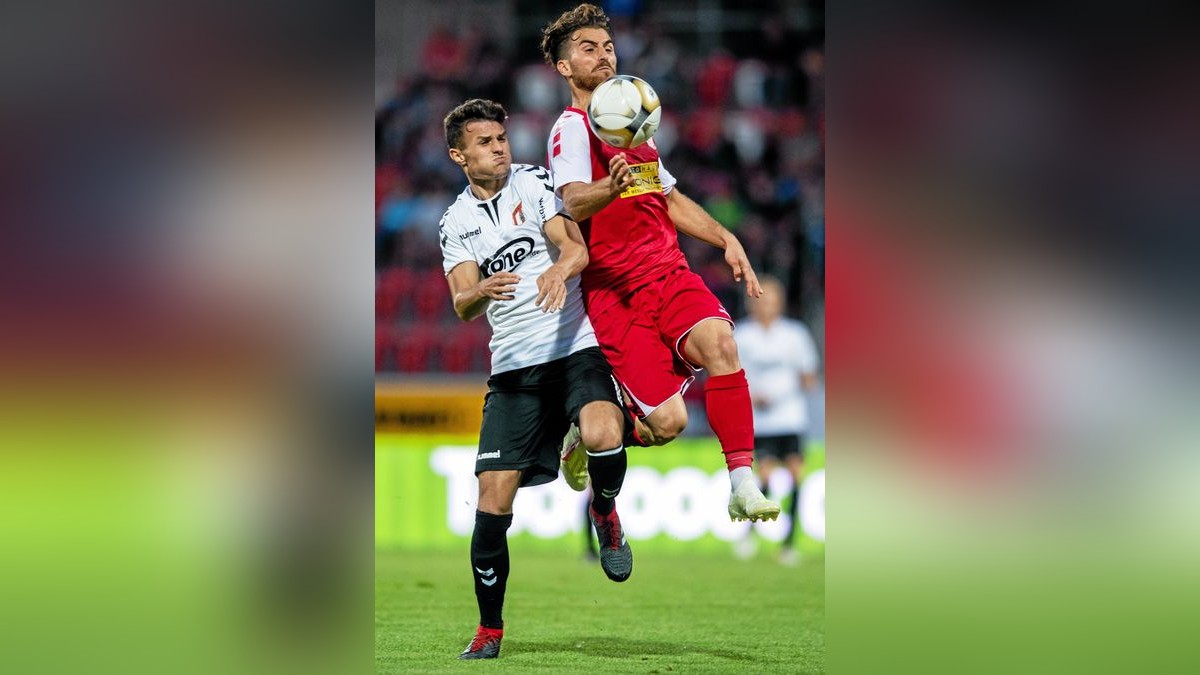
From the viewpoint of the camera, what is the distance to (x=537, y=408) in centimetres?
692

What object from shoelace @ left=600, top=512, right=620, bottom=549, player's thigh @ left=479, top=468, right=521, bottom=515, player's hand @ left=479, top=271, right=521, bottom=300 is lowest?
shoelace @ left=600, top=512, right=620, bottom=549

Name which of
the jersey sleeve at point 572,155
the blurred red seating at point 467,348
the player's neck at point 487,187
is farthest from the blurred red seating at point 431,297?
the jersey sleeve at point 572,155

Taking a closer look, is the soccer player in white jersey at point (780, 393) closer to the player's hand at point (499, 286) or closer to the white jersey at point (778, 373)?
the white jersey at point (778, 373)

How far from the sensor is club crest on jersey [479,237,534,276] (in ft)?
22.8

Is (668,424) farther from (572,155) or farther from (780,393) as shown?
(780,393)

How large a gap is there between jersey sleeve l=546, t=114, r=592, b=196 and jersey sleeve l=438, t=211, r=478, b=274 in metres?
0.65

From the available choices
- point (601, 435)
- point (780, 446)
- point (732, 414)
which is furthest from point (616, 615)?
point (780, 446)

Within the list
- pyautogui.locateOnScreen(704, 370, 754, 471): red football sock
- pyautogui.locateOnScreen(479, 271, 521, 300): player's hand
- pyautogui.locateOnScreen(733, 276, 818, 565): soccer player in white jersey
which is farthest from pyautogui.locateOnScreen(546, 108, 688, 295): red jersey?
pyautogui.locateOnScreen(733, 276, 818, 565): soccer player in white jersey

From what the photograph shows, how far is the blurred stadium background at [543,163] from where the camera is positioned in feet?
45.5

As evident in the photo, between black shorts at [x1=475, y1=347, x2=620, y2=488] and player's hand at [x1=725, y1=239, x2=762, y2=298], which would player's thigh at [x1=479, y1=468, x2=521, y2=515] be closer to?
black shorts at [x1=475, y1=347, x2=620, y2=488]
